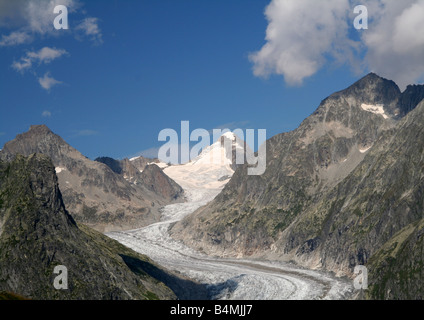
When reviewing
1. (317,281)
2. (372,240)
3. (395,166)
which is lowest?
(317,281)

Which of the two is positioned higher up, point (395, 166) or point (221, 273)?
point (395, 166)

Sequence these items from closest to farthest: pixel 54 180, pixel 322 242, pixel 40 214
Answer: pixel 40 214 → pixel 54 180 → pixel 322 242

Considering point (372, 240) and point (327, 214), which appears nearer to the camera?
point (372, 240)

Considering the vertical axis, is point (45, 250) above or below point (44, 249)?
below

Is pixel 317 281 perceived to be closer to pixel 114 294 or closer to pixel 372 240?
pixel 372 240
